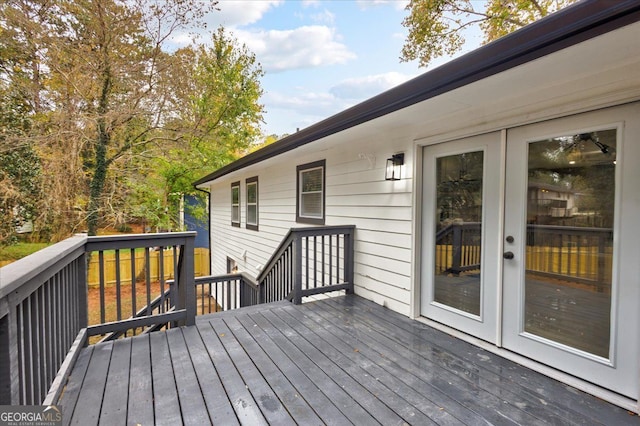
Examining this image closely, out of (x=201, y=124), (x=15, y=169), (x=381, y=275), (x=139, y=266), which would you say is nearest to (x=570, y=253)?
(x=381, y=275)

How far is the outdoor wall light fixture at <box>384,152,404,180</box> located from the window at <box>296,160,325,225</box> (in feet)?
4.95

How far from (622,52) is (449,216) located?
1.69 m

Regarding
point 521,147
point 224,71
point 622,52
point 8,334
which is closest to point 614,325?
point 521,147

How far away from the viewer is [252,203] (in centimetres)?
807

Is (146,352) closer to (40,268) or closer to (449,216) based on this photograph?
(40,268)

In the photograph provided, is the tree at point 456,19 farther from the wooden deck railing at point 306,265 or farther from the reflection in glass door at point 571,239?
the reflection in glass door at point 571,239

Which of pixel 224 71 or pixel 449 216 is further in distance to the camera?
pixel 224 71

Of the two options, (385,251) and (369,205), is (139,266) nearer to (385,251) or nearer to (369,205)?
(369,205)

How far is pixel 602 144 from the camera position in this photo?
6.76 ft

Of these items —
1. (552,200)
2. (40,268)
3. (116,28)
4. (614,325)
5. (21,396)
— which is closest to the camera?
(21,396)

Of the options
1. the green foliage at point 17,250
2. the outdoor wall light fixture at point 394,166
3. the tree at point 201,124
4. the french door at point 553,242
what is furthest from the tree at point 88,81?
the french door at point 553,242

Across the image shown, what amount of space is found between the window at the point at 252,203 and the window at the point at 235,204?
888mm

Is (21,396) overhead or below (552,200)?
below

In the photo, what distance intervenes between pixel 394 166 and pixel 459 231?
104cm
